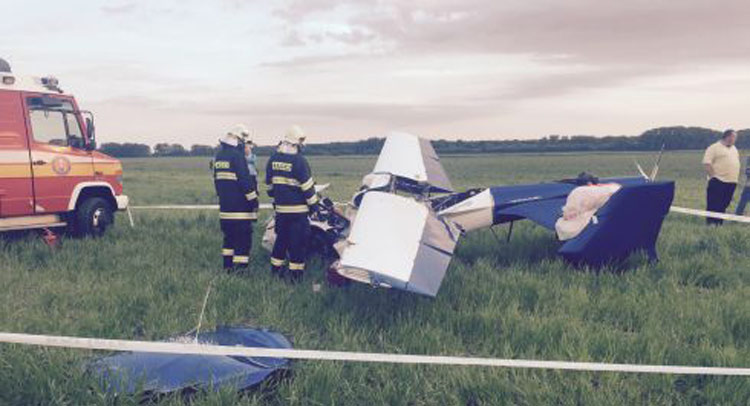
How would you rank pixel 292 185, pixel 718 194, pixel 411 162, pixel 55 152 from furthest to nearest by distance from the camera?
1. pixel 718 194
2. pixel 55 152
3. pixel 411 162
4. pixel 292 185

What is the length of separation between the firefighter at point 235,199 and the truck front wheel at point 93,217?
Result: 382cm

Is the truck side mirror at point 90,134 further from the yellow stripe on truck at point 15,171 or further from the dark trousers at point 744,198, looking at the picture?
the dark trousers at point 744,198

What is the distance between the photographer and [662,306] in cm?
525

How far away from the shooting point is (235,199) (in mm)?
6941

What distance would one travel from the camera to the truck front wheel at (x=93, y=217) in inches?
361

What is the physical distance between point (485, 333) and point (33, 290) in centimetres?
524

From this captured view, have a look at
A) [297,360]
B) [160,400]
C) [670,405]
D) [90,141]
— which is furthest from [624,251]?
[90,141]

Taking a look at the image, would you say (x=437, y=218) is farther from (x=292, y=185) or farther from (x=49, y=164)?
(x=49, y=164)

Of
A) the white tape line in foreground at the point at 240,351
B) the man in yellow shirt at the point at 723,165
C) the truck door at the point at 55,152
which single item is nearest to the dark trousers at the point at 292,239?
the white tape line in foreground at the point at 240,351

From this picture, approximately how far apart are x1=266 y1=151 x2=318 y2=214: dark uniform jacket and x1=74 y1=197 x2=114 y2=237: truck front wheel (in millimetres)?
4688

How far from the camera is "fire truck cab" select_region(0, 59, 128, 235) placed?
27.4 ft

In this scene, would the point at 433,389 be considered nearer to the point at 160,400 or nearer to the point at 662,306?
the point at 160,400

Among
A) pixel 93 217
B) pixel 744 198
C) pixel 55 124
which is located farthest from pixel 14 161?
pixel 744 198

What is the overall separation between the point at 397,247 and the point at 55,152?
7.31 m
